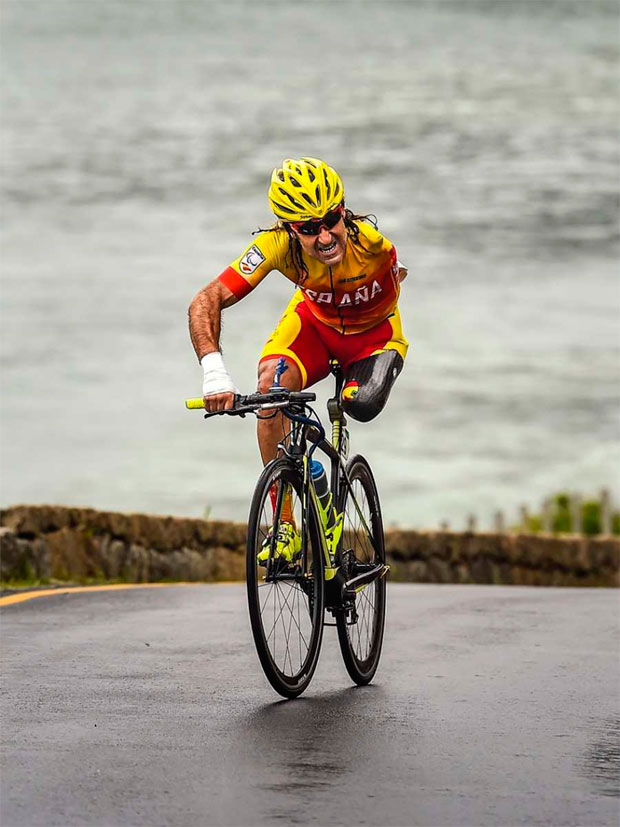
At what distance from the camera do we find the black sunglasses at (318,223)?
7105 mm

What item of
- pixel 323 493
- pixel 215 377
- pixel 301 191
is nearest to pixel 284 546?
pixel 323 493

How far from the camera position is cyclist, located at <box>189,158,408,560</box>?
23.1 feet

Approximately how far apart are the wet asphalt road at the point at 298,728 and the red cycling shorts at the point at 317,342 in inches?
52.4

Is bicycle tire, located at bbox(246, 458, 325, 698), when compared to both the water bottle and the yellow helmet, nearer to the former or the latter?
the water bottle

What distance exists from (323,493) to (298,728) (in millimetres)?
1336

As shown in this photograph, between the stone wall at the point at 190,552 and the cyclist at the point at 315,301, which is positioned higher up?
the cyclist at the point at 315,301

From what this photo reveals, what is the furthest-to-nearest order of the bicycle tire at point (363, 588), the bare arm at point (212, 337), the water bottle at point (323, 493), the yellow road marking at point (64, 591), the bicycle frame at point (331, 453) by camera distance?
the yellow road marking at point (64, 591) → the bicycle tire at point (363, 588) → the water bottle at point (323, 493) → the bicycle frame at point (331, 453) → the bare arm at point (212, 337)

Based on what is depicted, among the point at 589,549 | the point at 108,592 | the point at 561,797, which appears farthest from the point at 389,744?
the point at 589,549

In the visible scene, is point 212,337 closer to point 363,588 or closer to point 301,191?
point 301,191

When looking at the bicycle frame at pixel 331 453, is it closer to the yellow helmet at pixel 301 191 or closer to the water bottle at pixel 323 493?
the water bottle at pixel 323 493

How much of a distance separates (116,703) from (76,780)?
1352mm

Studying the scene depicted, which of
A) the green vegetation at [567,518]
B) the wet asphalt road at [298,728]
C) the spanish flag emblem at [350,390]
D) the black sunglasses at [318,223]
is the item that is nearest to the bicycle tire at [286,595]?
the wet asphalt road at [298,728]

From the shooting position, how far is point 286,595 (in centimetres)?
701

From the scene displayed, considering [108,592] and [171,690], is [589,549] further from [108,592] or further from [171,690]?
[171,690]
